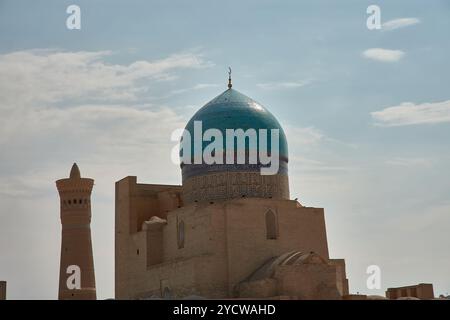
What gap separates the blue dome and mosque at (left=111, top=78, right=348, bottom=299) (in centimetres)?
4

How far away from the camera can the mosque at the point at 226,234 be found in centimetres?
2898

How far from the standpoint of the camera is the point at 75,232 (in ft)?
132

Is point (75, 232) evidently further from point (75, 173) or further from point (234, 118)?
point (234, 118)

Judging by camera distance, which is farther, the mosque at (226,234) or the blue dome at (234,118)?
the blue dome at (234,118)

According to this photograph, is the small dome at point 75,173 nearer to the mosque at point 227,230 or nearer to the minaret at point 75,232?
the minaret at point 75,232

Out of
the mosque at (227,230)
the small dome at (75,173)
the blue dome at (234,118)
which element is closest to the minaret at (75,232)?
the small dome at (75,173)

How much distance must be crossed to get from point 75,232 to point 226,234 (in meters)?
12.0

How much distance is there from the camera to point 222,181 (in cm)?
3177

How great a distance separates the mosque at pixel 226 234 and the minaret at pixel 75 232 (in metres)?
5.39

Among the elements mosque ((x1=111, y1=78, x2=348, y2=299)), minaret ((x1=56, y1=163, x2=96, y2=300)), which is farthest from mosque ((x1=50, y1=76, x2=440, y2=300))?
minaret ((x1=56, y1=163, x2=96, y2=300))

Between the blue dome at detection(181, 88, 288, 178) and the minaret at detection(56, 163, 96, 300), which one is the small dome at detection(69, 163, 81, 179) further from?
the blue dome at detection(181, 88, 288, 178)
